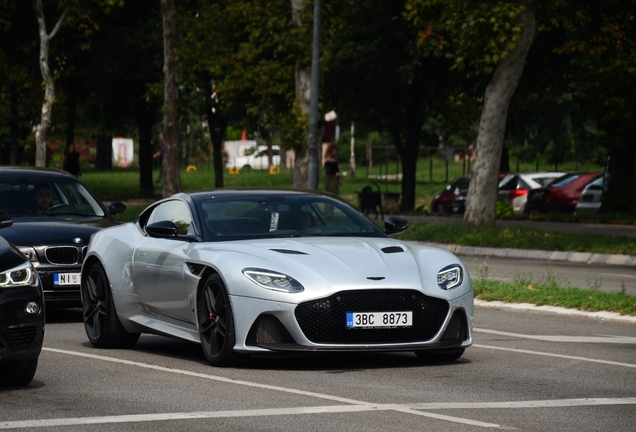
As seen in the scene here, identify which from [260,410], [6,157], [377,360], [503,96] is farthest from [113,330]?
[6,157]

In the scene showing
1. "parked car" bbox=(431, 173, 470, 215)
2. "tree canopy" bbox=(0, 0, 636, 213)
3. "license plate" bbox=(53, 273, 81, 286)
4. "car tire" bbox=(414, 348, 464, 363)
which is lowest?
"parked car" bbox=(431, 173, 470, 215)

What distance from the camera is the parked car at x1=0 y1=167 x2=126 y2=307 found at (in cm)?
1452

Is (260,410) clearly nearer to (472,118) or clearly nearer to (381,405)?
(381,405)

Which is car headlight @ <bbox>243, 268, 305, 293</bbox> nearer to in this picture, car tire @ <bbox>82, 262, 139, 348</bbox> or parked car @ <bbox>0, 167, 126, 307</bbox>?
car tire @ <bbox>82, 262, 139, 348</bbox>

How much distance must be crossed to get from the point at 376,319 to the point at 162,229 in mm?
2043

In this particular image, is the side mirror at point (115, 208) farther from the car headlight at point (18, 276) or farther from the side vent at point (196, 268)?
the car headlight at point (18, 276)

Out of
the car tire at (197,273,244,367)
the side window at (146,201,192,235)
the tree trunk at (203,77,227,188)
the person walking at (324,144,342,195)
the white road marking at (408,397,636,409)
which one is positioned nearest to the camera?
the white road marking at (408,397,636,409)

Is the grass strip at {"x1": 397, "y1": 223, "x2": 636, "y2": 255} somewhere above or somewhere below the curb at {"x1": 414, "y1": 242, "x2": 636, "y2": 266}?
above

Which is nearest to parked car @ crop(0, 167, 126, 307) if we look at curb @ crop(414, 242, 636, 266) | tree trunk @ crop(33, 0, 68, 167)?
curb @ crop(414, 242, 636, 266)

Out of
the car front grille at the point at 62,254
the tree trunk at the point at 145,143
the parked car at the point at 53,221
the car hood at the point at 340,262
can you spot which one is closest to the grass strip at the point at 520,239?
the parked car at the point at 53,221

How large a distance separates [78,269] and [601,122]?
1107 inches

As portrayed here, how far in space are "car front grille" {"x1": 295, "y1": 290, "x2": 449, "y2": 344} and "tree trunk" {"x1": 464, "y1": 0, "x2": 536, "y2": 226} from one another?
63.9 ft

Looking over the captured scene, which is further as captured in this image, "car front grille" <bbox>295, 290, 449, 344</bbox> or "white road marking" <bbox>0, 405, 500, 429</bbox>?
"car front grille" <bbox>295, 290, 449, 344</bbox>

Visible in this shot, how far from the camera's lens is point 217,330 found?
1041 centimetres
